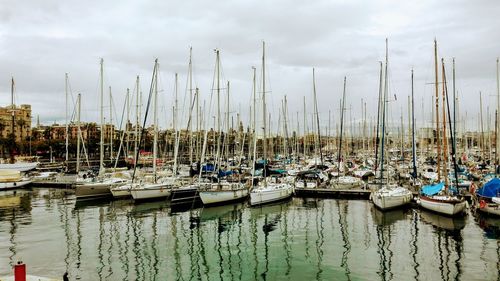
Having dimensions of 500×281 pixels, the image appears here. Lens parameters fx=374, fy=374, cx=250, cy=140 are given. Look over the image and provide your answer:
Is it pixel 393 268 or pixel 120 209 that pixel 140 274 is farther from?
pixel 120 209

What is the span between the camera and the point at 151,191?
39719 mm

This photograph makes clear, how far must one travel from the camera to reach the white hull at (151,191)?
1532 inches

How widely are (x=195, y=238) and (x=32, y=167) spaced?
57.1m

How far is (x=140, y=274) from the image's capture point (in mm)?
17500

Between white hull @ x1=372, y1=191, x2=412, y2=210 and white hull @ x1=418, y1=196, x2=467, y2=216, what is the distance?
7.73ft

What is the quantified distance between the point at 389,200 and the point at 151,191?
23749 millimetres

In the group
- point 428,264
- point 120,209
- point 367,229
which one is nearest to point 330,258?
point 428,264

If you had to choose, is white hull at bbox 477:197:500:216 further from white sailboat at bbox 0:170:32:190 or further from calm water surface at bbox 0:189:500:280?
white sailboat at bbox 0:170:32:190

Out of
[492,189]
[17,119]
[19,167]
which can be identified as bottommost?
[492,189]

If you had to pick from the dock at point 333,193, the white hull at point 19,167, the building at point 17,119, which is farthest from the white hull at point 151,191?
the building at point 17,119

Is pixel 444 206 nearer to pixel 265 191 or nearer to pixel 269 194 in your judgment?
pixel 269 194

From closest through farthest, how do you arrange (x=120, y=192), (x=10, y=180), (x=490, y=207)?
1. (x=490, y=207)
2. (x=120, y=192)
3. (x=10, y=180)

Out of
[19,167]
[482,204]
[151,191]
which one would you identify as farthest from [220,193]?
[19,167]

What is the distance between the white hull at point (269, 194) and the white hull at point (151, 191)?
9291 mm
